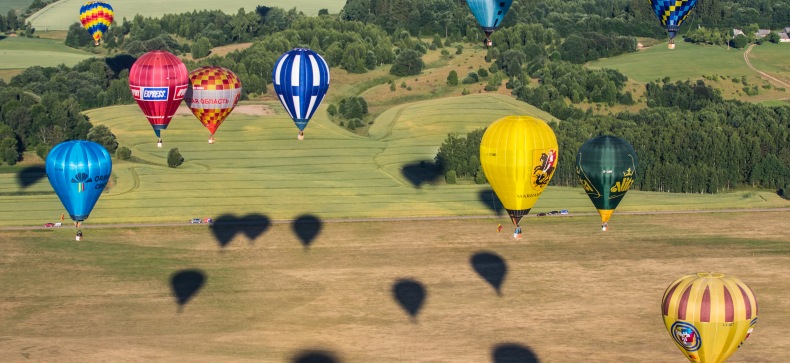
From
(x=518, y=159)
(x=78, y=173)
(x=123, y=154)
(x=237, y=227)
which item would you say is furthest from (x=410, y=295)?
(x=123, y=154)

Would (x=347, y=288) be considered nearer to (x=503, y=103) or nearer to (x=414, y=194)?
(x=414, y=194)

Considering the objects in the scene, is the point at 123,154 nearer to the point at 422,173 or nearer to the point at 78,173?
the point at 422,173

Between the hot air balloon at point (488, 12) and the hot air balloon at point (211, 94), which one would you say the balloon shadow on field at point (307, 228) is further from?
the hot air balloon at point (488, 12)

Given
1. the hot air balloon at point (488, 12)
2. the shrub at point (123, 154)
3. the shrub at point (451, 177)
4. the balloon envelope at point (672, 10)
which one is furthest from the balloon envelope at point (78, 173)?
the balloon envelope at point (672, 10)

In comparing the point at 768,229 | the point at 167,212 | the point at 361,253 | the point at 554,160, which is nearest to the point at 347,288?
the point at 361,253

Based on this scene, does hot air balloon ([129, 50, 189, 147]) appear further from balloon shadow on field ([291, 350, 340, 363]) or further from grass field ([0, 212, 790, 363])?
balloon shadow on field ([291, 350, 340, 363])

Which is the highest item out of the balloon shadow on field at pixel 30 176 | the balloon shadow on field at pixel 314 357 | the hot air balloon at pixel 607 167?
the hot air balloon at pixel 607 167

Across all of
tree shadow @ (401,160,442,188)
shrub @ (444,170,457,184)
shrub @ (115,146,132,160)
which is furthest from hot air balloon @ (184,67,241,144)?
shrub @ (115,146,132,160)
